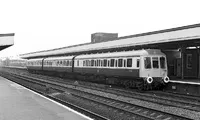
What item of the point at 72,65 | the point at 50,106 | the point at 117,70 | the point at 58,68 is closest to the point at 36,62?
the point at 58,68

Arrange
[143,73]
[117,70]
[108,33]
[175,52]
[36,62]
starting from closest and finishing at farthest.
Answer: [143,73], [117,70], [175,52], [36,62], [108,33]

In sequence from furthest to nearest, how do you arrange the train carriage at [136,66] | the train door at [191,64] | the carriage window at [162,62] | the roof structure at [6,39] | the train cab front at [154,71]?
the roof structure at [6,39] < the train door at [191,64] < the carriage window at [162,62] < the train carriage at [136,66] < the train cab front at [154,71]

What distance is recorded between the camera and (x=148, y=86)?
1750 cm

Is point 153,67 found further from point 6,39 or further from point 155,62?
point 6,39

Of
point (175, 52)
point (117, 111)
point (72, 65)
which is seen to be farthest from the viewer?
point (72, 65)

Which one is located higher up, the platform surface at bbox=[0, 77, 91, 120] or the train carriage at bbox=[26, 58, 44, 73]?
the train carriage at bbox=[26, 58, 44, 73]

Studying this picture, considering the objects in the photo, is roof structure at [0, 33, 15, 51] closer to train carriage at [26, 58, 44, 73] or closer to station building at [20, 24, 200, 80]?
train carriage at [26, 58, 44, 73]

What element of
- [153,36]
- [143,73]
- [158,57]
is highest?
[153,36]

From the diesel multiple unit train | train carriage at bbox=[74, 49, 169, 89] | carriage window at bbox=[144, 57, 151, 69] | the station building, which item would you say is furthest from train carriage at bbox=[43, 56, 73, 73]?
carriage window at bbox=[144, 57, 151, 69]

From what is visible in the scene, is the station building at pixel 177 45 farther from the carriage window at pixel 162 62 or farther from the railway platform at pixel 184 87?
the railway platform at pixel 184 87

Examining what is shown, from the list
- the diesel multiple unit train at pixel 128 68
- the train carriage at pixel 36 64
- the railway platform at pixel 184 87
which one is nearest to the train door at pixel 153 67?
the diesel multiple unit train at pixel 128 68

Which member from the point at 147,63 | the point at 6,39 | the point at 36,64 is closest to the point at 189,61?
the point at 147,63

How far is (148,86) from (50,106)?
8816 millimetres

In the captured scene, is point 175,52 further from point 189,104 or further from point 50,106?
point 50,106
